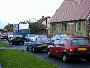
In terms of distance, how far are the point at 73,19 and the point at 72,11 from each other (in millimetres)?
2140

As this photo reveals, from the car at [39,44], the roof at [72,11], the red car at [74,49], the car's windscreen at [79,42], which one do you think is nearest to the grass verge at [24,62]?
the red car at [74,49]

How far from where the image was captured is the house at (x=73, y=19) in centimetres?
4053

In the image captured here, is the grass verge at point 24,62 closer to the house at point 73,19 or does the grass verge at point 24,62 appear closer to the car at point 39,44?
the car at point 39,44

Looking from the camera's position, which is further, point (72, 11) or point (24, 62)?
point (72, 11)

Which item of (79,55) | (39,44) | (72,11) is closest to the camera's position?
(79,55)

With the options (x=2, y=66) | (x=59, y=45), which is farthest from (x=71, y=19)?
(x=2, y=66)

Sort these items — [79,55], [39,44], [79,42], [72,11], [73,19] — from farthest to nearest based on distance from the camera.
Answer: [72,11] → [73,19] → [39,44] → [79,42] → [79,55]

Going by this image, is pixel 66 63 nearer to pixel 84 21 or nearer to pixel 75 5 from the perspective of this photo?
pixel 84 21

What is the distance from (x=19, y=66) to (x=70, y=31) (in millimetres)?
35021

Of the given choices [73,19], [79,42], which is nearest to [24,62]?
[79,42]

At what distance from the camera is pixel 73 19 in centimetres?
4309

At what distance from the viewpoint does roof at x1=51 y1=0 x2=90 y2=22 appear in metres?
40.9

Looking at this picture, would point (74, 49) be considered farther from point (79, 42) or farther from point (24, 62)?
point (24, 62)

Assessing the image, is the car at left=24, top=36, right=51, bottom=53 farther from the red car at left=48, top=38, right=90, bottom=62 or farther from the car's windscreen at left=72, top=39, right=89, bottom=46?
the car's windscreen at left=72, top=39, right=89, bottom=46
